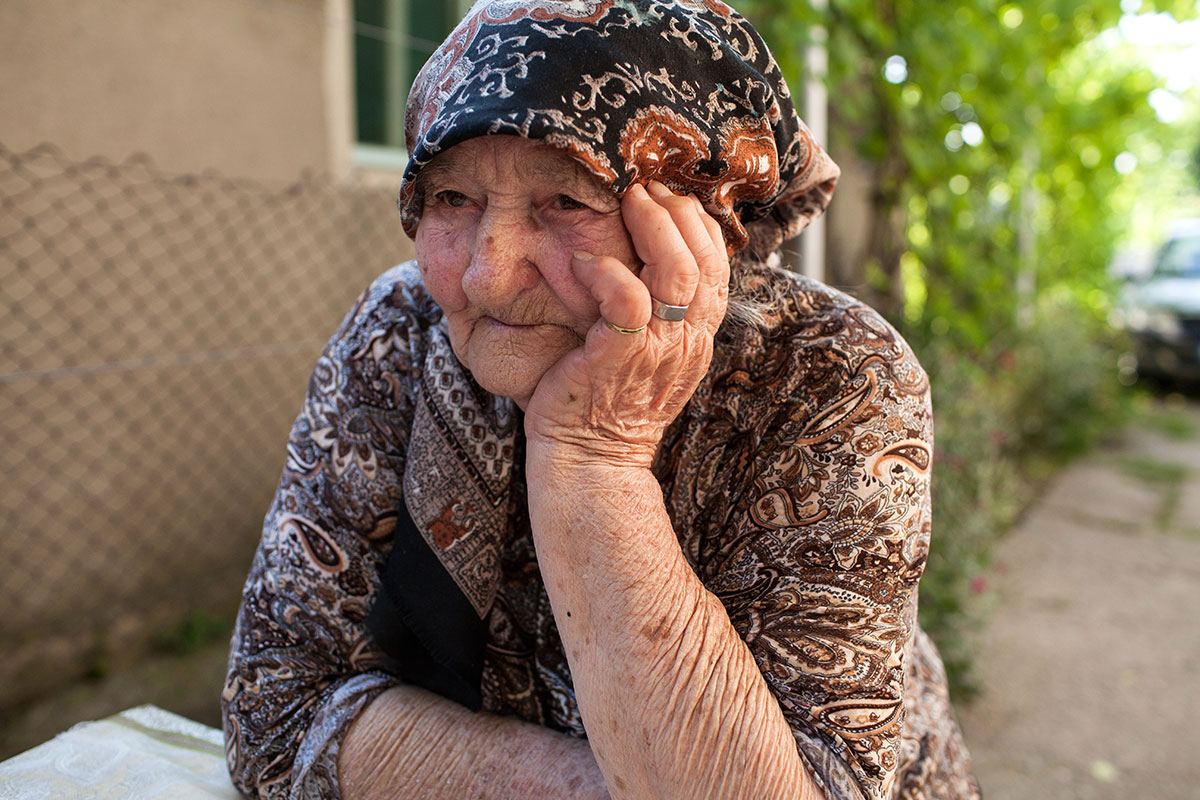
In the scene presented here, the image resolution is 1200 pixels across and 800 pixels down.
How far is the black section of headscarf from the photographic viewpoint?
1448 mm

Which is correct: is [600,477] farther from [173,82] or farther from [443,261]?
[173,82]

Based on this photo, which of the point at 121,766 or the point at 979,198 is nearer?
the point at 121,766

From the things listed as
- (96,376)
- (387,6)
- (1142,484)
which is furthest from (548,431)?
(1142,484)

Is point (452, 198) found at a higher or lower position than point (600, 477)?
higher

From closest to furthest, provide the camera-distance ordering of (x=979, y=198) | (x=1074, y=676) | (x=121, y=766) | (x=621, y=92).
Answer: (x=621, y=92), (x=121, y=766), (x=1074, y=676), (x=979, y=198)

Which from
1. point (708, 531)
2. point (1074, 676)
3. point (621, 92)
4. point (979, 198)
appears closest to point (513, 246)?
point (621, 92)

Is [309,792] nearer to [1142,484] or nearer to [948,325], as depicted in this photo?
[948,325]

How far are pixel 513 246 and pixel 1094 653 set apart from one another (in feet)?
13.6

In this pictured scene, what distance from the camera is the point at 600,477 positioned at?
1.29 metres

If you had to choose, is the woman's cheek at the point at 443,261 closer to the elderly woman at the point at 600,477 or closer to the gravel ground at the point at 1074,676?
the elderly woman at the point at 600,477

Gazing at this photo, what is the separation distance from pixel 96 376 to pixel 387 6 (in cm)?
279

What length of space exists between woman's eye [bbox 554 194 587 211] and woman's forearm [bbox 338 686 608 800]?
84 cm

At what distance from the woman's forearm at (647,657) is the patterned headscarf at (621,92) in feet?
1.46

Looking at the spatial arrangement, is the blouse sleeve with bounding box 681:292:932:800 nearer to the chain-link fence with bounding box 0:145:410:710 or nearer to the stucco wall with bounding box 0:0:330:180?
the chain-link fence with bounding box 0:145:410:710
